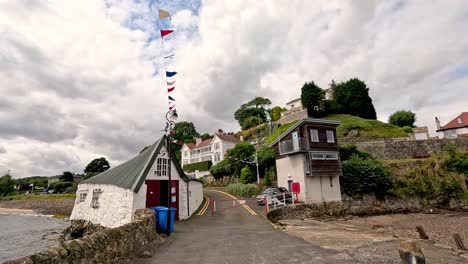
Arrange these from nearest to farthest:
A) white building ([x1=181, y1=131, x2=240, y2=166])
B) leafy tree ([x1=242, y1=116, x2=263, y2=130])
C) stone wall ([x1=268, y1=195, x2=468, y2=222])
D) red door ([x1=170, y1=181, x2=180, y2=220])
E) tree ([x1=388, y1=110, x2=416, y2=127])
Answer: red door ([x1=170, y1=181, x2=180, y2=220]) < stone wall ([x1=268, y1=195, x2=468, y2=222]) < white building ([x1=181, y1=131, x2=240, y2=166]) < tree ([x1=388, y1=110, x2=416, y2=127]) < leafy tree ([x1=242, y1=116, x2=263, y2=130])

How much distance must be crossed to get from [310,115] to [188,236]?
52570 mm

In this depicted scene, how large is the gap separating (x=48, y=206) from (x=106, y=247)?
52421 millimetres

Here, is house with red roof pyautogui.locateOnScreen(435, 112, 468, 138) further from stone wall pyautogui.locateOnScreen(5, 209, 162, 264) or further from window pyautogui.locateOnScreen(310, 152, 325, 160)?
stone wall pyautogui.locateOnScreen(5, 209, 162, 264)

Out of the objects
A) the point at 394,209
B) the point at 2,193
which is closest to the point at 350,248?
the point at 394,209

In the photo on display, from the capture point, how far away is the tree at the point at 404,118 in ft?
202

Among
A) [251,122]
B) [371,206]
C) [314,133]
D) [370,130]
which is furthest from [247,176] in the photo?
[251,122]

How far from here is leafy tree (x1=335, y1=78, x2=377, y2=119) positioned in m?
59.8

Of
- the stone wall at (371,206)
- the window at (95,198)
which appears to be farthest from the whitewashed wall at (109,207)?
the stone wall at (371,206)

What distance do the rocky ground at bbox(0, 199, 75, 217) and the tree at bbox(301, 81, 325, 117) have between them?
5403 cm

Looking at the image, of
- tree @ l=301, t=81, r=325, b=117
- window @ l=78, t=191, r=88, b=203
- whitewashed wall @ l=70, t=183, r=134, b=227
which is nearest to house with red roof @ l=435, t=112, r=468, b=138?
tree @ l=301, t=81, r=325, b=117

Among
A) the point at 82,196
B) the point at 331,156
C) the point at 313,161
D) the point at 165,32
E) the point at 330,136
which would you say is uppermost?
the point at 165,32

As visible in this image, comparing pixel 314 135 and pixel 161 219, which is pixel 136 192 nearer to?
pixel 161 219

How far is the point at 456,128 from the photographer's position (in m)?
47.3

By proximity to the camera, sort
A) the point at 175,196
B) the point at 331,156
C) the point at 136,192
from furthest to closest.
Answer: the point at 331,156 < the point at 175,196 < the point at 136,192
